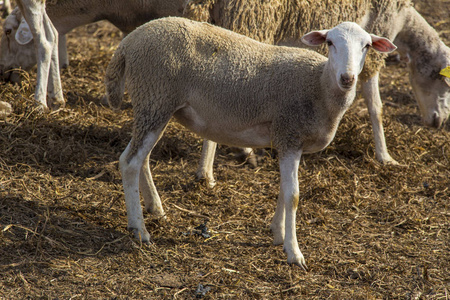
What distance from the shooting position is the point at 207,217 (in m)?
4.62

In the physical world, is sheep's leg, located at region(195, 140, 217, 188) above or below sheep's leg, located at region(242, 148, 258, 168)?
above

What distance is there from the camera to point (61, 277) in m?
3.54

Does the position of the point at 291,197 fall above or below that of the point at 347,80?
below

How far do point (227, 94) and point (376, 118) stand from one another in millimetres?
2735

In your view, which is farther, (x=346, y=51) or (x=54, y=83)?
(x=54, y=83)

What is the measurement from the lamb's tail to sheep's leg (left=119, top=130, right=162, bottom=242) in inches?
15.3

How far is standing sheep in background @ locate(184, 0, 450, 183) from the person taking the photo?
4.88 m

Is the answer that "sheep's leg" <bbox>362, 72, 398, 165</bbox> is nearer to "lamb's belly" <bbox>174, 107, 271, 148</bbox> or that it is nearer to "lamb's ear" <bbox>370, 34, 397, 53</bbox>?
"lamb's ear" <bbox>370, 34, 397, 53</bbox>

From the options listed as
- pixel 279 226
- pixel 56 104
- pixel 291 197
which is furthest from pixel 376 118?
pixel 56 104

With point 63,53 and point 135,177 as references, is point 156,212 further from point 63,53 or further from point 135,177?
point 63,53

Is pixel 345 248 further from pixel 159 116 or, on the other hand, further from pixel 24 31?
pixel 24 31

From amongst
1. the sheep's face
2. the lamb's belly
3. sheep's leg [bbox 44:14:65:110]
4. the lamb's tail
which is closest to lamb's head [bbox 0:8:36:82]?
sheep's leg [bbox 44:14:65:110]

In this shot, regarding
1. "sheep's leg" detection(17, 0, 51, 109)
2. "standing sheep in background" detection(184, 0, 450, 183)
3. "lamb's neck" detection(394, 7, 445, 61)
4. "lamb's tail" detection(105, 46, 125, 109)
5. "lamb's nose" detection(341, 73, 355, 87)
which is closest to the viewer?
"lamb's nose" detection(341, 73, 355, 87)

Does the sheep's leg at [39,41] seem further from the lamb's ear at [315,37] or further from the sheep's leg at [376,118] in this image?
the sheep's leg at [376,118]
